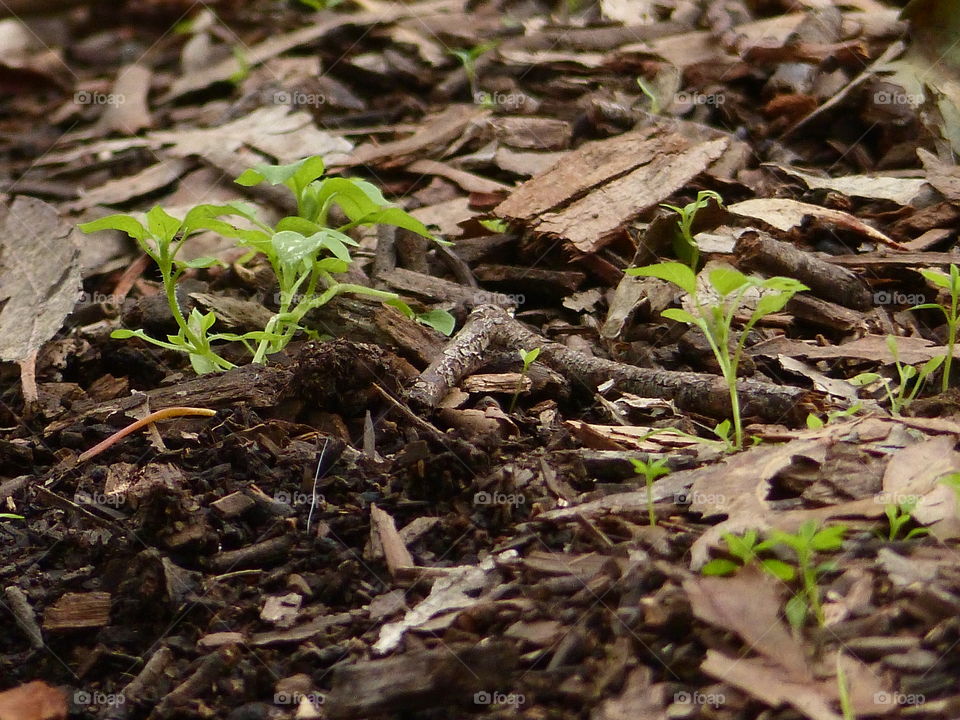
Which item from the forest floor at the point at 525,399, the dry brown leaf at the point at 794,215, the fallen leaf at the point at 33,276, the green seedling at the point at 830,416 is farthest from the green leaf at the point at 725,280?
the fallen leaf at the point at 33,276

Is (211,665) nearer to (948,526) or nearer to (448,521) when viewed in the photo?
(448,521)

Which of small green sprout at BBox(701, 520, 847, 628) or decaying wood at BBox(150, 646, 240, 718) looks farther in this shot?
decaying wood at BBox(150, 646, 240, 718)

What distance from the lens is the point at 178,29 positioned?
19.2 ft

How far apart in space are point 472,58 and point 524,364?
2569 millimetres

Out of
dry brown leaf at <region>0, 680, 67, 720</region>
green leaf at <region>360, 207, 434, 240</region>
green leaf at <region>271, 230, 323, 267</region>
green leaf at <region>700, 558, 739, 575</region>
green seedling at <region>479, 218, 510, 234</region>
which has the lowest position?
dry brown leaf at <region>0, 680, 67, 720</region>

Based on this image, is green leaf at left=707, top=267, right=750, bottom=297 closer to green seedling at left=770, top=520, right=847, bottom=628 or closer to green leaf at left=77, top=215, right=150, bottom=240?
green seedling at left=770, top=520, right=847, bottom=628

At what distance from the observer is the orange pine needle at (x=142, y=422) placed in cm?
244

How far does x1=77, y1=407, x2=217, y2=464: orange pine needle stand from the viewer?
2.44 metres

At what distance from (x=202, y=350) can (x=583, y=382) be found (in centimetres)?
109

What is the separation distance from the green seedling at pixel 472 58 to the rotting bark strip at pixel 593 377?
1994 millimetres

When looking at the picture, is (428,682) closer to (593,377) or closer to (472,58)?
(593,377)

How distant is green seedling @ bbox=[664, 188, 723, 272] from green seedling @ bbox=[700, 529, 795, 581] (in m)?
1.40

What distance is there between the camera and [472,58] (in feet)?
15.3

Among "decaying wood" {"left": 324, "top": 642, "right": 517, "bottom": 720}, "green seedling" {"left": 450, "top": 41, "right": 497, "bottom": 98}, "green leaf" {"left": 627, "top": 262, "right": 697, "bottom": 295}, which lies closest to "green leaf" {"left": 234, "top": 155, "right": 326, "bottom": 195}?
"green leaf" {"left": 627, "top": 262, "right": 697, "bottom": 295}
